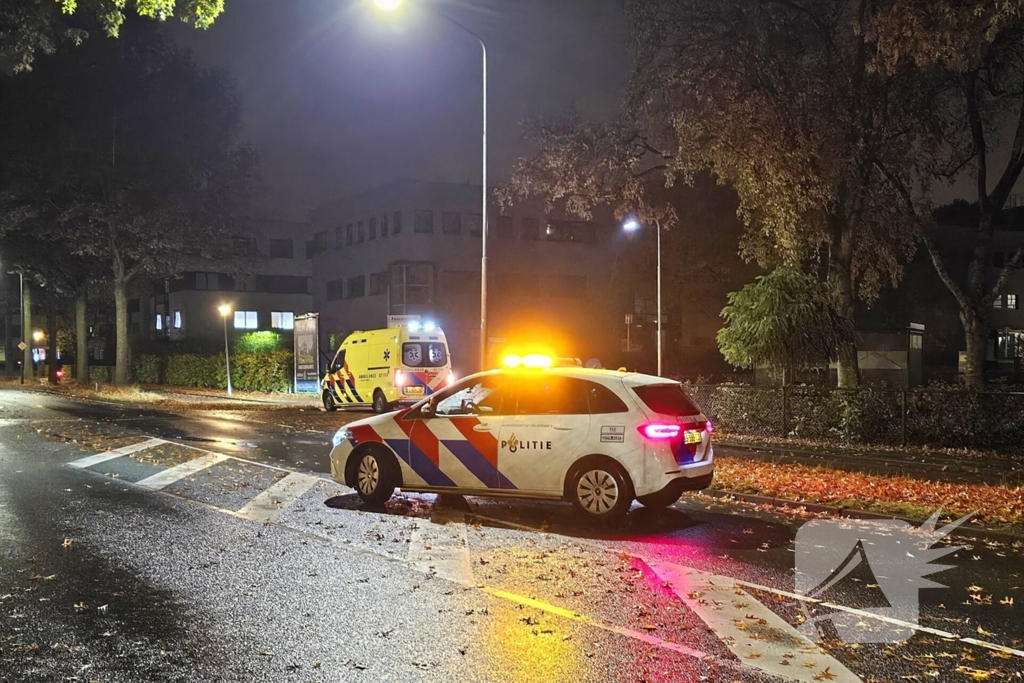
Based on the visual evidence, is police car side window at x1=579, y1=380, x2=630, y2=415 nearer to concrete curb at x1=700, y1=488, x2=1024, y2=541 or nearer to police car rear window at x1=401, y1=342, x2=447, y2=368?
concrete curb at x1=700, y1=488, x2=1024, y2=541

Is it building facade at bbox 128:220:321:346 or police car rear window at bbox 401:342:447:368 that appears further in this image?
building facade at bbox 128:220:321:346

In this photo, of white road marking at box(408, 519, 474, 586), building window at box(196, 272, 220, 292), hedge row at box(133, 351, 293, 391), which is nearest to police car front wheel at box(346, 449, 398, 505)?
white road marking at box(408, 519, 474, 586)

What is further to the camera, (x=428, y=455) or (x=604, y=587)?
(x=428, y=455)

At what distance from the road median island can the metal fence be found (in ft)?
18.5

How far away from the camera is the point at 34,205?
42.6 meters

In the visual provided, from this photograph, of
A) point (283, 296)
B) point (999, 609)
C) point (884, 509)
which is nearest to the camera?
point (999, 609)

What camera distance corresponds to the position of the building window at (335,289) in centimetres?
5862

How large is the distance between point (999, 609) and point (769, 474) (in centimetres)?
701

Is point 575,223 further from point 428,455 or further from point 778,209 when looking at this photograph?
point 428,455

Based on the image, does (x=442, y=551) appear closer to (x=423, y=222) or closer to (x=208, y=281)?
(x=423, y=222)

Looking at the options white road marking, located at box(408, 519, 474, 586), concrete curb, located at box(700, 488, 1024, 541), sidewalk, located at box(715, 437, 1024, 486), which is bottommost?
sidewalk, located at box(715, 437, 1024, 486)

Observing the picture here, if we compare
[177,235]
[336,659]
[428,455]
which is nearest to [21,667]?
[336,659]

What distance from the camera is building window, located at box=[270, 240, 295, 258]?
73750 millimetres

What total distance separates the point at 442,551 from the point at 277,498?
151 inches
